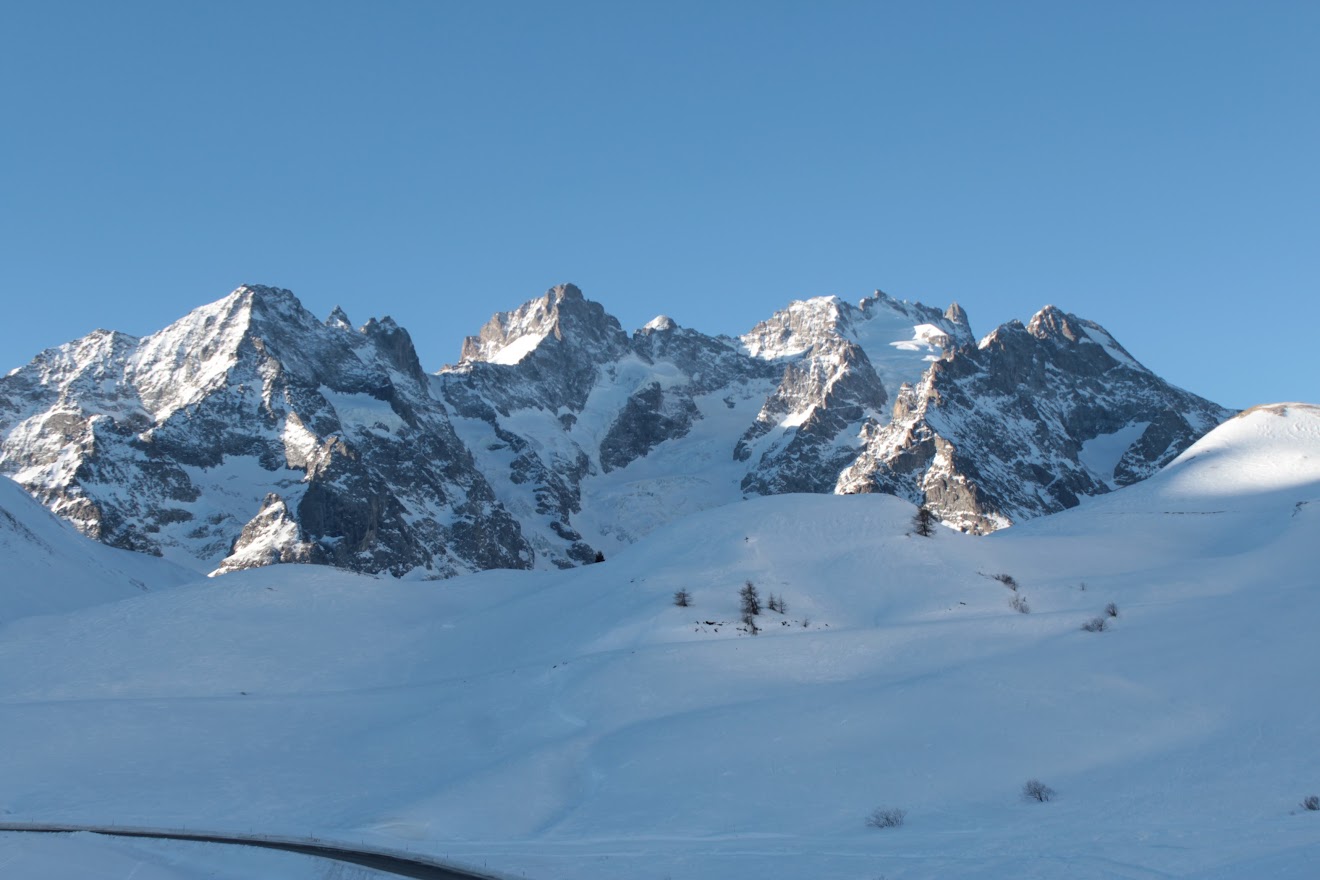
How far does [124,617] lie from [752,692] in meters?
36.6

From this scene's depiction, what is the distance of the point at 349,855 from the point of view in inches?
1156

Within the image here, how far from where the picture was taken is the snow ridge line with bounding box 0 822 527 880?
2720 centimetres

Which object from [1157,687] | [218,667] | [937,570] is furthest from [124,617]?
[1157,687]

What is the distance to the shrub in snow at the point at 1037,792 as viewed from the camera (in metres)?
29.2

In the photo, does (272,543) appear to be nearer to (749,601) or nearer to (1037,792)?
(749,601)

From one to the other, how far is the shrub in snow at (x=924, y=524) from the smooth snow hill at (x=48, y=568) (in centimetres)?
7930

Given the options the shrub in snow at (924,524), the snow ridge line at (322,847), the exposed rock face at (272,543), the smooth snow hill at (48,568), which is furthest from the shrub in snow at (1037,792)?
the exposed rock face at (272,543)

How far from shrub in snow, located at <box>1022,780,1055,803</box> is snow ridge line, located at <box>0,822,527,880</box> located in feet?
43.2

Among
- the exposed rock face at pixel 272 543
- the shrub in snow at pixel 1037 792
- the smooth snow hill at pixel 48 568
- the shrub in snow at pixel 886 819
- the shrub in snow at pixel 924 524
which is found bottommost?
the shrub in snow at pixel 886 819

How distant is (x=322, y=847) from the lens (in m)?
30.2

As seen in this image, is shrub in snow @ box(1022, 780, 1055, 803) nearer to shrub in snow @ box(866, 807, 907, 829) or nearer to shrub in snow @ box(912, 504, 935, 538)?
shrub in snow @ box(866, 807, 907, 829)

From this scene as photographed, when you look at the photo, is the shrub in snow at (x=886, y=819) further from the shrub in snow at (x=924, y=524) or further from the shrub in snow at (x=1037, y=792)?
the shrub in snow at (x=924, y=524)

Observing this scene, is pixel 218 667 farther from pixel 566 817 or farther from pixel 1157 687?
pixel 1157 687

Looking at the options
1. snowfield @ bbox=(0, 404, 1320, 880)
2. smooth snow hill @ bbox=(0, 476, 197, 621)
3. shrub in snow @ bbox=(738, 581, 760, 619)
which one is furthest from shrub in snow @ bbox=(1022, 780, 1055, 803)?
smooth snow hill @ bbox=(0, 476, 197, 621)
